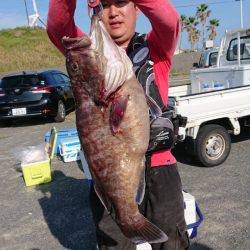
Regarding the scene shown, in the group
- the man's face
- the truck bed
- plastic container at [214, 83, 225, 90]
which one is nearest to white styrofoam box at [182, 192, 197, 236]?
the man's face

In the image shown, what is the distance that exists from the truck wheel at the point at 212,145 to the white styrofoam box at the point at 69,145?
2370 millimetres


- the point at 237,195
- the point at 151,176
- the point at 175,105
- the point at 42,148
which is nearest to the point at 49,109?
the point at 42,148

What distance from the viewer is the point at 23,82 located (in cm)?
1154

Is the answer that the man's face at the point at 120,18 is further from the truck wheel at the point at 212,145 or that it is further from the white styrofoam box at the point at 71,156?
the white styrofoam box at the point at 71,156

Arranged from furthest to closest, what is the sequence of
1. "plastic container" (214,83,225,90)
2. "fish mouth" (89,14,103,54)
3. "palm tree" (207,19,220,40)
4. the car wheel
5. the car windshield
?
1. "palm tree" (207,19,220,40)
2. the car wheel
3. the car windshield
4. "plastic container" (214,83,225,90)
5. "fish mouth" (89,14,103,54)

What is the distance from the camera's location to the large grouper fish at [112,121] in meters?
1.76

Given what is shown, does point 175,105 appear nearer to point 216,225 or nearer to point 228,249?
point 216,225

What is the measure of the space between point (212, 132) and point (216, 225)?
2055 mm

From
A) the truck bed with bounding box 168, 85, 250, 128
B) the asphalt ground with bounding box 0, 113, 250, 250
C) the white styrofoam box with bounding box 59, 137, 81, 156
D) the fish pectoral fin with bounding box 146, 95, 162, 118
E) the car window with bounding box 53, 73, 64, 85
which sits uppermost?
the fish pectoral fin with bounding box 146, 95, 162, 118

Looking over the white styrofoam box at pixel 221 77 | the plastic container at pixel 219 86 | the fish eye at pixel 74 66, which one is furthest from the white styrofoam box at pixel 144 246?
the plastic container at pixel 219 86

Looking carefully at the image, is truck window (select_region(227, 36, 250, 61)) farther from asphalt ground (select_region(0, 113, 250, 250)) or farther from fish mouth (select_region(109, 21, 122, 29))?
fish mouth (select_region(109, 21, 122, 29))

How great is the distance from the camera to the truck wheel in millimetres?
5738

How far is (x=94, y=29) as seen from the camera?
1729mm

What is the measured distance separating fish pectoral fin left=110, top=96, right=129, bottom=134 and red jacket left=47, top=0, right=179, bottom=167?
0.53 meters
